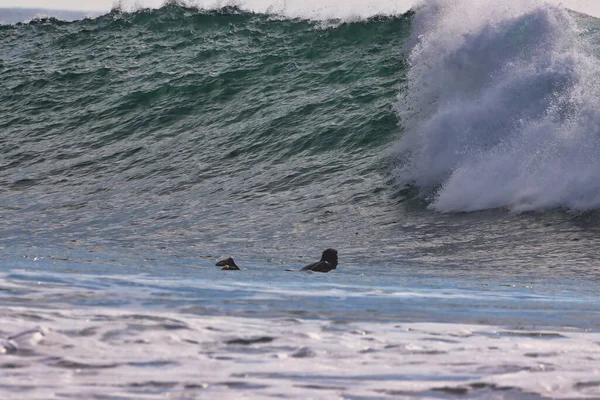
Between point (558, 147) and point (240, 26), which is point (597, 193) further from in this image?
point (240, 26)

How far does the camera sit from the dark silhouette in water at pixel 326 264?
820cm

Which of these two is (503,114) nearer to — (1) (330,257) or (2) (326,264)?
(1) (330,257)

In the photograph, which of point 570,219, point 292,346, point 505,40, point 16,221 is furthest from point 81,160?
point 292,346

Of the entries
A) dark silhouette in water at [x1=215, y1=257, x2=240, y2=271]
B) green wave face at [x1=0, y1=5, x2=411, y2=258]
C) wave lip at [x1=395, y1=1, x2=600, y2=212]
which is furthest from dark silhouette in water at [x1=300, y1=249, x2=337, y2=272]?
wave lip at [x1=395, y1=1, x2=600, y2=212]

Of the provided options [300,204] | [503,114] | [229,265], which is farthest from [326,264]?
[503,114]

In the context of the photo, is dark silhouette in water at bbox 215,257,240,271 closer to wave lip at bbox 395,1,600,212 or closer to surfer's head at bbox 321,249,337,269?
surfer's head at bbox 321,249,337,269

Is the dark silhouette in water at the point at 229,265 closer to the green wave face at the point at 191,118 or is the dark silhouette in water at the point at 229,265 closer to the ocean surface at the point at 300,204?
the ocean surface at the point at 300,204

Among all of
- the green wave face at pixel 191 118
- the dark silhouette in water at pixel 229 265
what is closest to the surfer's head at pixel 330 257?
the dark silhouette in water at pixel 229 265

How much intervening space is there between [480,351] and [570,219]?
21.5ft

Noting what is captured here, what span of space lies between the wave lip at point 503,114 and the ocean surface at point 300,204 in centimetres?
4

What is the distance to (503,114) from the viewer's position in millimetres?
12758

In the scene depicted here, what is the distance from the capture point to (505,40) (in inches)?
553

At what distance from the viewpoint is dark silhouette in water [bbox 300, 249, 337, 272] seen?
820 centimetres

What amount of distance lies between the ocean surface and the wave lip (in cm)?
4
